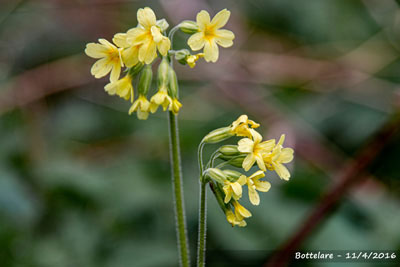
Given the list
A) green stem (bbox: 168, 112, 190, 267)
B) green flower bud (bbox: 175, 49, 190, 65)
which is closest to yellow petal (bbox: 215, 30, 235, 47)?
green flower bud (bbox: 175, 49, 190, 65)

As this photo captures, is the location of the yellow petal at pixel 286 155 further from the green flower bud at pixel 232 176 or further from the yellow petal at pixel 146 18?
the yellow petal at pixel 146 18

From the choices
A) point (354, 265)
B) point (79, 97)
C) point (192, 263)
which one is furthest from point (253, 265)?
point (79, 97)

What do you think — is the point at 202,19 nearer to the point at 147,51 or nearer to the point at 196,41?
the point at 196,41

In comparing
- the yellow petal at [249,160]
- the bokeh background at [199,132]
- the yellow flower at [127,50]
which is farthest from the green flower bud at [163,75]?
the bokeh background at [199,132]

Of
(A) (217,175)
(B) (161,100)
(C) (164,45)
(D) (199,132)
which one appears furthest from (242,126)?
(D) (199,132)

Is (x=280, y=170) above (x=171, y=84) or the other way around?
the other way around
